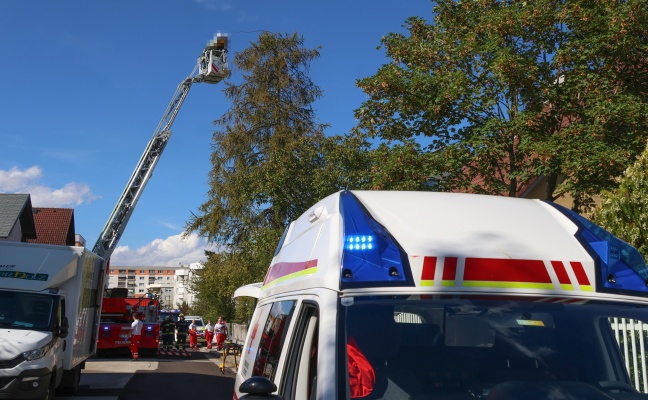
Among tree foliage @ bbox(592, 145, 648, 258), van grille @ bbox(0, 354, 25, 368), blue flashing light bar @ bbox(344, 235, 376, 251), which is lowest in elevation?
van grille @ bbox(0, 354, 25, 368)

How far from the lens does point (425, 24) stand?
16125 mm

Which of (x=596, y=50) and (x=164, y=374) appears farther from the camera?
(x=164, y=374)

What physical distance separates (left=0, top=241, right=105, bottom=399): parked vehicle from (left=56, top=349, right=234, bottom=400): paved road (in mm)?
1393

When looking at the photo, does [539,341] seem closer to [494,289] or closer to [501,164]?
[494,289]

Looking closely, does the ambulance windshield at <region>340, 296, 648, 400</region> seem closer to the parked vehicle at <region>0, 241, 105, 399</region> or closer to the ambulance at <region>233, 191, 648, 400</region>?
the ambulance at <region>233, 191, 648, 400</region>

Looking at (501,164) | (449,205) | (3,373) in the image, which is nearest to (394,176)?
(501,164)

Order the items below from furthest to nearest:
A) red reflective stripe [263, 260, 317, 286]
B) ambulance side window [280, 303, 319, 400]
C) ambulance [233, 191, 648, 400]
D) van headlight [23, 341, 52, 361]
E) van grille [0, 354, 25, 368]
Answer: van headlight [23, 341, 52, 361], van grille [0, 354, 25, 368], red reflective stripe [263, 260, 317, 286], ambulance side window [280, 303, 319, 400], ambulance [233, 191, 648, 400]

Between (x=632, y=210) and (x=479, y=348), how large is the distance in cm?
692

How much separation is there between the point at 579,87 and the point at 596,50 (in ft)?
2.36

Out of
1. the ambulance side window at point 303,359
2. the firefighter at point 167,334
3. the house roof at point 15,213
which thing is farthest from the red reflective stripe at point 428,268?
the firefighter at point 167,334

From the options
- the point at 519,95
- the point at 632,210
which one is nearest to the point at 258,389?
the point at 632,210

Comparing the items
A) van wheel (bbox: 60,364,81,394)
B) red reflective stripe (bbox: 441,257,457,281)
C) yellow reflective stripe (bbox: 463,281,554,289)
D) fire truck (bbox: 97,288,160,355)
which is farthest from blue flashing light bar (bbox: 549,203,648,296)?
fire truck (bbox: 97,288,160,355)

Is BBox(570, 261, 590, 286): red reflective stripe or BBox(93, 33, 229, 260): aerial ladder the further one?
BBox(93, 33, 229, 260): aerial ladder

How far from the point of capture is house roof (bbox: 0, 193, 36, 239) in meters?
33.1
